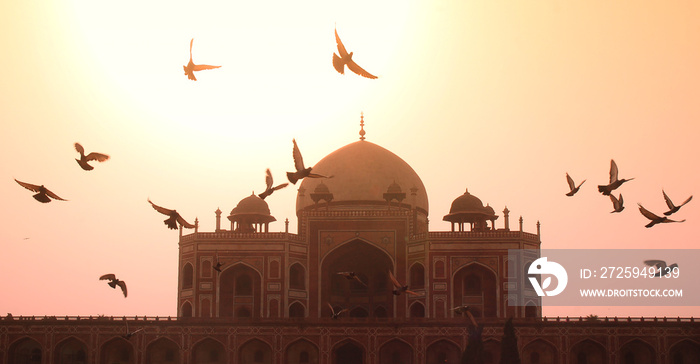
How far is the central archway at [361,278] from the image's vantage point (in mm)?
48500

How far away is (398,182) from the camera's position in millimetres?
51219

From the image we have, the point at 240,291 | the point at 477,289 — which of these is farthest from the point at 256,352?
the point at 477,289

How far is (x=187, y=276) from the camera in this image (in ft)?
159

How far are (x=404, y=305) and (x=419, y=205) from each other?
249 inches

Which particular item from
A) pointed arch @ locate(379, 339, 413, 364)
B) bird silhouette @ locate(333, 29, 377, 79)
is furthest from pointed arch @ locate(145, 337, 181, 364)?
bird silhouette @ locate(333, 29, 377, 79)

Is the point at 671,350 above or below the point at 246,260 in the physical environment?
below

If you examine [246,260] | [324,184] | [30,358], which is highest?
[324,184]

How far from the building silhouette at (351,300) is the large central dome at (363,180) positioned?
66 mm

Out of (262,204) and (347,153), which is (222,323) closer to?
(262,204)

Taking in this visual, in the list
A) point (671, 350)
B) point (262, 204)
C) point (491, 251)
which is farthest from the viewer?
point (262, 204)

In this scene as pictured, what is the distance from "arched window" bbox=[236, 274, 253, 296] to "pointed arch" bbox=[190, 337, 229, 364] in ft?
13.7

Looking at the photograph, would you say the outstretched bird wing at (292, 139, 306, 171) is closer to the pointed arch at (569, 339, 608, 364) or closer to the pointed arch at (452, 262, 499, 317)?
the pointed arch at (569, 339, 608, 364)

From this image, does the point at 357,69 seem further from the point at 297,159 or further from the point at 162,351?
the point at 162,351

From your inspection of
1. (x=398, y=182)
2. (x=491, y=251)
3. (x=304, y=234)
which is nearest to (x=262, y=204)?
(x=304, y=234)
